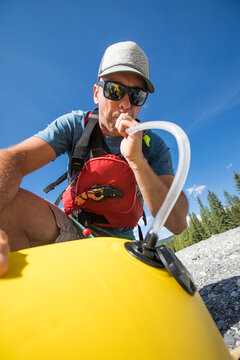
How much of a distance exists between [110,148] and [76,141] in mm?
454

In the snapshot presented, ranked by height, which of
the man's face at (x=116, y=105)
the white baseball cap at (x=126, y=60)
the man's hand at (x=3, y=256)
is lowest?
the man's hand at (x=3, y=256)

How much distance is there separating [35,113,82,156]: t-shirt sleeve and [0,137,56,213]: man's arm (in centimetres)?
8

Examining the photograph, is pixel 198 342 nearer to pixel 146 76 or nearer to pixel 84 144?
pixel 84 144

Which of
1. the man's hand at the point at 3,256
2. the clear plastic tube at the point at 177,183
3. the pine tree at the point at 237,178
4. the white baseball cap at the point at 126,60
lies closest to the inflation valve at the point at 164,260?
the clear plastic tube at the point at 177,183

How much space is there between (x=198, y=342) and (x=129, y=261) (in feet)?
1.18

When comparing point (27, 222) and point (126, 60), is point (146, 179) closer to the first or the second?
point (27, 222)

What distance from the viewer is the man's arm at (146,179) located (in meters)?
1.47

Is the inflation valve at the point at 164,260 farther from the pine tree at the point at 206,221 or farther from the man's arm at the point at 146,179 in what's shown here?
the pine tree at the point at 206,221

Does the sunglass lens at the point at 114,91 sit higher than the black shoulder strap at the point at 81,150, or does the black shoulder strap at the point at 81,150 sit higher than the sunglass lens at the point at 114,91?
the sunglass lens at the point at 114,91

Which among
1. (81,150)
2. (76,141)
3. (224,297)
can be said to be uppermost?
(76,141)

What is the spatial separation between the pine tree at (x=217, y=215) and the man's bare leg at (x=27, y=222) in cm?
4227

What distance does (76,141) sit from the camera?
92.3 inches

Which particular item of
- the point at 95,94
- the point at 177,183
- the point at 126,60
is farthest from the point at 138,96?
the point at 177,183

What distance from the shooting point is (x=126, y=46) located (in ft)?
7.33
